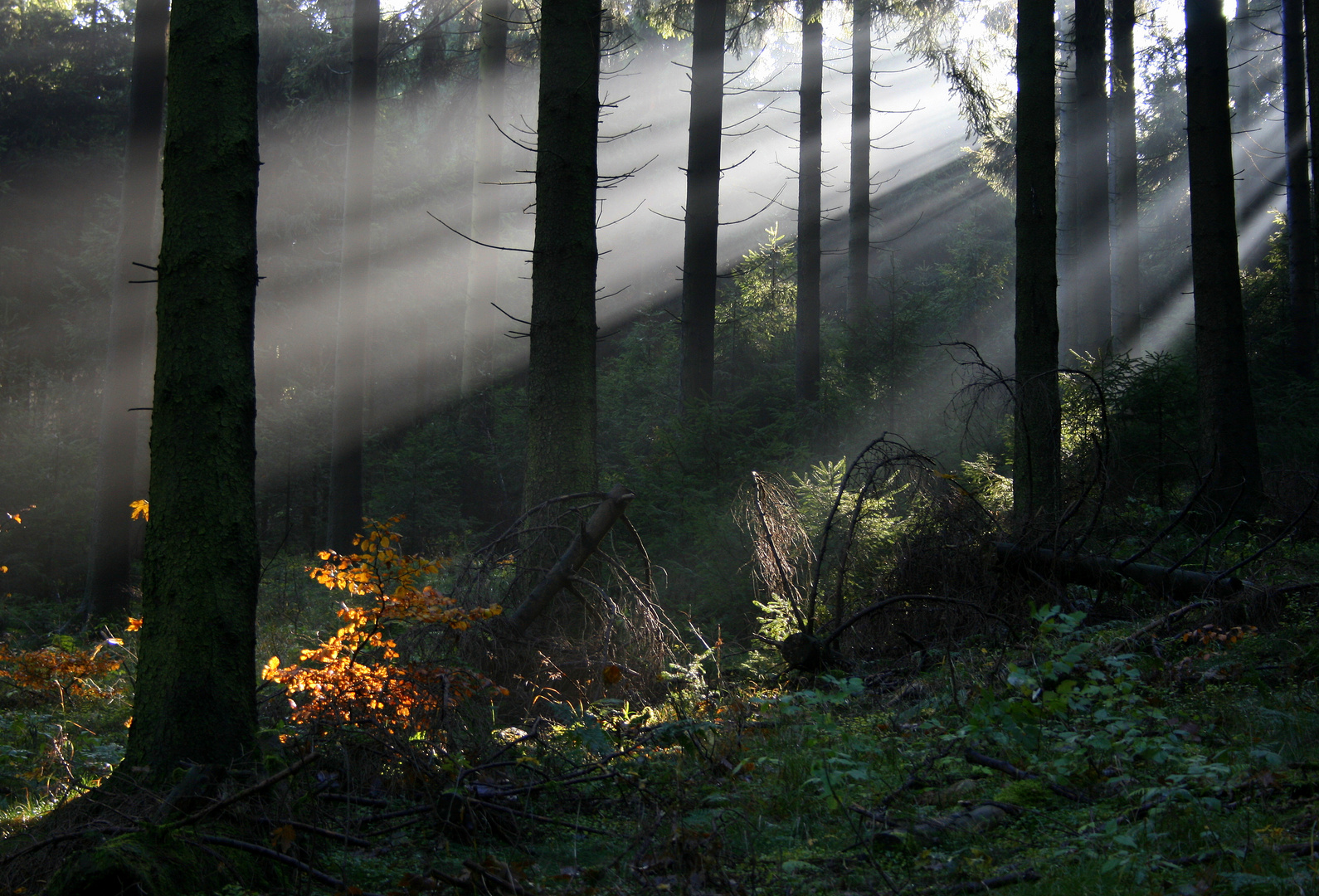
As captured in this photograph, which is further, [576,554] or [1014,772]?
[576,554]

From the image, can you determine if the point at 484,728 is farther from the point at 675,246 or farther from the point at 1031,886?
the point at 675,246

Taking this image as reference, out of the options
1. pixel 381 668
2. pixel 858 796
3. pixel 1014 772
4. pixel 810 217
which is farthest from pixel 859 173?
pixel 858 796

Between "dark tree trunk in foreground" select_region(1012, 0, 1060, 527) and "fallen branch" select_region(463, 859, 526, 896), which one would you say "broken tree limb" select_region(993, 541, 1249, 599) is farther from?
"fallen branch" select_region(463, 859, 526, 896)

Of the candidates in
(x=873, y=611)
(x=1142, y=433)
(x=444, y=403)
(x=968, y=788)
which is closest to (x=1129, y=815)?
(x=968, y=788)

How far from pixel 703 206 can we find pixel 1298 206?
496 inches

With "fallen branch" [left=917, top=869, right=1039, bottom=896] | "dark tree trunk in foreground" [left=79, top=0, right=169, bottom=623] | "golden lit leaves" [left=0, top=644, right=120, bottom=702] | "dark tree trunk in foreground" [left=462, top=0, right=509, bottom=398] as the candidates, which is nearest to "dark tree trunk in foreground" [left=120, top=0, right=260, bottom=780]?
"fallen branch" [left=917, top=869, right=1039, bottom=896]

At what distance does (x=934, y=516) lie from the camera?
708 centimetres

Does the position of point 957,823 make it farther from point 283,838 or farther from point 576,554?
point 576,554

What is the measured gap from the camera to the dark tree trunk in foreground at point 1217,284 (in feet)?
32.3

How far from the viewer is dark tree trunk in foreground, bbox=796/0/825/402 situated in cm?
1569

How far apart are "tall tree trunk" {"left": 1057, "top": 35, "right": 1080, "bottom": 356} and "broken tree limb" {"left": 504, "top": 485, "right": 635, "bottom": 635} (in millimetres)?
16499

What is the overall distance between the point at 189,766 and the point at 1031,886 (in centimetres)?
324

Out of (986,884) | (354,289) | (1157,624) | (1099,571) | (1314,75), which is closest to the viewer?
(986,884)

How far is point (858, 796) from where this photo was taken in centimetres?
387
